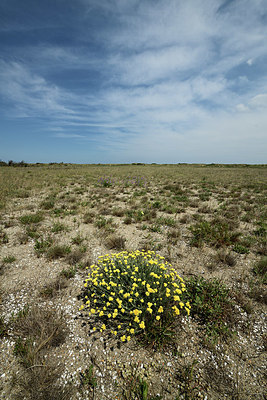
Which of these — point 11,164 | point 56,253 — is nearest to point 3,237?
point 56,253

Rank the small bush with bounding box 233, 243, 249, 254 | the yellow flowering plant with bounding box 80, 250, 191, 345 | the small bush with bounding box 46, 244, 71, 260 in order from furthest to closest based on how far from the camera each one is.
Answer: the small bush with bounding box 233, 243, 249, 254
the small bush with bounding box 46, 244, 71, 260
the yellow flowering plant with bounding box 80, 250, 191, 345

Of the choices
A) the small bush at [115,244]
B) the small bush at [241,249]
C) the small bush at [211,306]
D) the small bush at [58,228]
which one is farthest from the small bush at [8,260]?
the small bush at [241,249]

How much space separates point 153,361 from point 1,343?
2.21 m

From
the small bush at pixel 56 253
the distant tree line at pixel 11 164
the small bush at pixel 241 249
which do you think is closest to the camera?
the small bush at pixel 56 253

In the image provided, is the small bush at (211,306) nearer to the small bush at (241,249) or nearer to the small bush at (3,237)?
the small bush at (241,249)

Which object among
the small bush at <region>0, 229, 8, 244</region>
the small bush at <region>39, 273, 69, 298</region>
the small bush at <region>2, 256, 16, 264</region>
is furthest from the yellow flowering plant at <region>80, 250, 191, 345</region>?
the small bush at <region>0, 229, 8, 244</region>

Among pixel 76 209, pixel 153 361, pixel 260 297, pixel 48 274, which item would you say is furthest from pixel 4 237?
pixel 260 297

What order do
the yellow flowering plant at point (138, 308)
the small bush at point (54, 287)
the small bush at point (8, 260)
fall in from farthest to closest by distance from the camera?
the small bush at point (8, 260)
the small bush at point (54, 287)
the yellow flowering plant at point (138, 308)

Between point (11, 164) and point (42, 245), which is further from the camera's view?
point (11, 164)

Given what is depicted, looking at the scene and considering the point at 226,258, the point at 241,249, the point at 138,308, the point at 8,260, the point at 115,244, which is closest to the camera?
the point at 138,308

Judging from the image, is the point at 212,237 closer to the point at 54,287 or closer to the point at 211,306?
the point at 211,306

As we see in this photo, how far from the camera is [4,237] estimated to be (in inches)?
209

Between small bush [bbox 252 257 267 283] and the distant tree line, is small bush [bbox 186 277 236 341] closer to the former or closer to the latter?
small bush [bbox 252 257 267 283]

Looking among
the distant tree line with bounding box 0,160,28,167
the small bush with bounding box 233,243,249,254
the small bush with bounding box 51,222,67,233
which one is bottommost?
the small bush with bounding box 233,243,249,254
